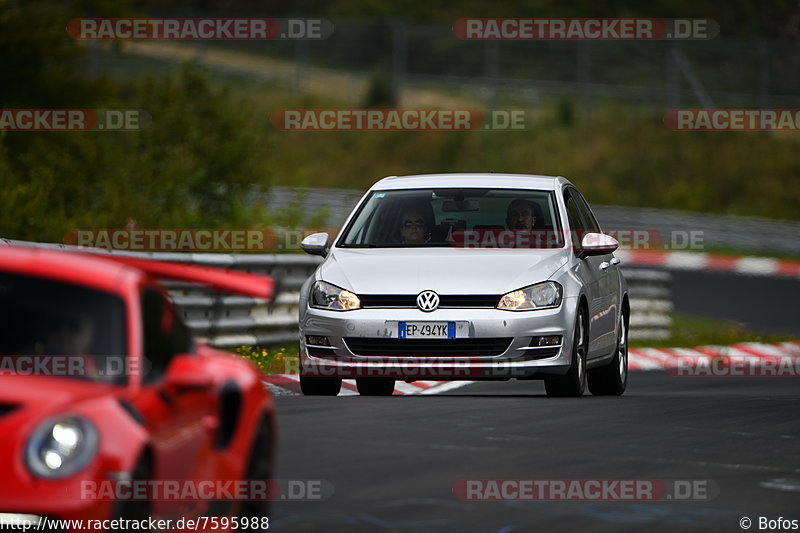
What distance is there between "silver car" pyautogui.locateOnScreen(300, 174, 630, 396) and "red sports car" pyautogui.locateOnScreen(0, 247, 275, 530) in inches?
215

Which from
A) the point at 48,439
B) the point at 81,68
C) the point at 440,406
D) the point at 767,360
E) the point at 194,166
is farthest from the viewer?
the point at 81,68

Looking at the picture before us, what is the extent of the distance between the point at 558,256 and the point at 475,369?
1239 mm

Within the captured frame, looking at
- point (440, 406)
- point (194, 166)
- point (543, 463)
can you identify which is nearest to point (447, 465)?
point (543, 463)

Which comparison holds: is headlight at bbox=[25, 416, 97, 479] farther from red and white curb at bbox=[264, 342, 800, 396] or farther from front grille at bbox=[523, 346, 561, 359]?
red and white curb at bbox=[264, 342, 800, 396]

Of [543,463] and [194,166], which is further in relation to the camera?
[194,166]

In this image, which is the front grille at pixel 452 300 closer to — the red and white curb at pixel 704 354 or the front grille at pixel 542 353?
the front grille at pixel 542 353

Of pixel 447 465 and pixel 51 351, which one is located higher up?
pixel 51 351

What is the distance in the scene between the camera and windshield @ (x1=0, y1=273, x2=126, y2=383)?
595 cm

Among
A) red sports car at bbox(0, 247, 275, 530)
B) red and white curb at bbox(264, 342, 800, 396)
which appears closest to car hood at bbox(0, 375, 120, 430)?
red sports car at bbox(0, 247, 275, 530)

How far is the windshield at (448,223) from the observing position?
13.5 meters

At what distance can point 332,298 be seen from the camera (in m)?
12.8

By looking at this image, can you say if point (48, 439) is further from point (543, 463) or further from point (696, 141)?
point (696, 141)

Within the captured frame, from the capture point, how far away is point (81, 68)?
31.1 m

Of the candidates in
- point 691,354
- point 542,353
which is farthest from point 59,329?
point 691,354
